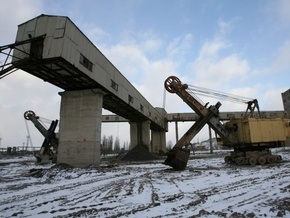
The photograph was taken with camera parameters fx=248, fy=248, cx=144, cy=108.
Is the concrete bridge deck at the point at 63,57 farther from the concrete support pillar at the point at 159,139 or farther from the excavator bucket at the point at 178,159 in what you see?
the concrete support pillar at the point at 159,139

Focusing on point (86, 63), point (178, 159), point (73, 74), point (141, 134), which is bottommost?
point (178, 159)

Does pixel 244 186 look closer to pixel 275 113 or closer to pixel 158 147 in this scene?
pixel 158 147

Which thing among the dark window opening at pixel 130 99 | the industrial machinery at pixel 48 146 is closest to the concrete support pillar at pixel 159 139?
the dark window opening at pixel 130 99

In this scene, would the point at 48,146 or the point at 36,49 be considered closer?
the point at 36,49

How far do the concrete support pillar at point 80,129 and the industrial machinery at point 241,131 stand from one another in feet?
21.2

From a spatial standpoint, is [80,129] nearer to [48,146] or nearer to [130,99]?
[130,99]

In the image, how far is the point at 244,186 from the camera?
9266 mm

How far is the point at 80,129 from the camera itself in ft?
65.2

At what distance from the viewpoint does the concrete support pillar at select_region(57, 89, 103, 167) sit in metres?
19.5

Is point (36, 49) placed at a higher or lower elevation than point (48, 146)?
higher

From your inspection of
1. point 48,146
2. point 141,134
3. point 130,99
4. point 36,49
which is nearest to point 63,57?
point 36,49

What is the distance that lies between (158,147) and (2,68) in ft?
130

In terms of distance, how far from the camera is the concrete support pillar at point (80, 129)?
63.9 ft

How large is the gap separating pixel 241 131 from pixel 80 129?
1270 centimetres
